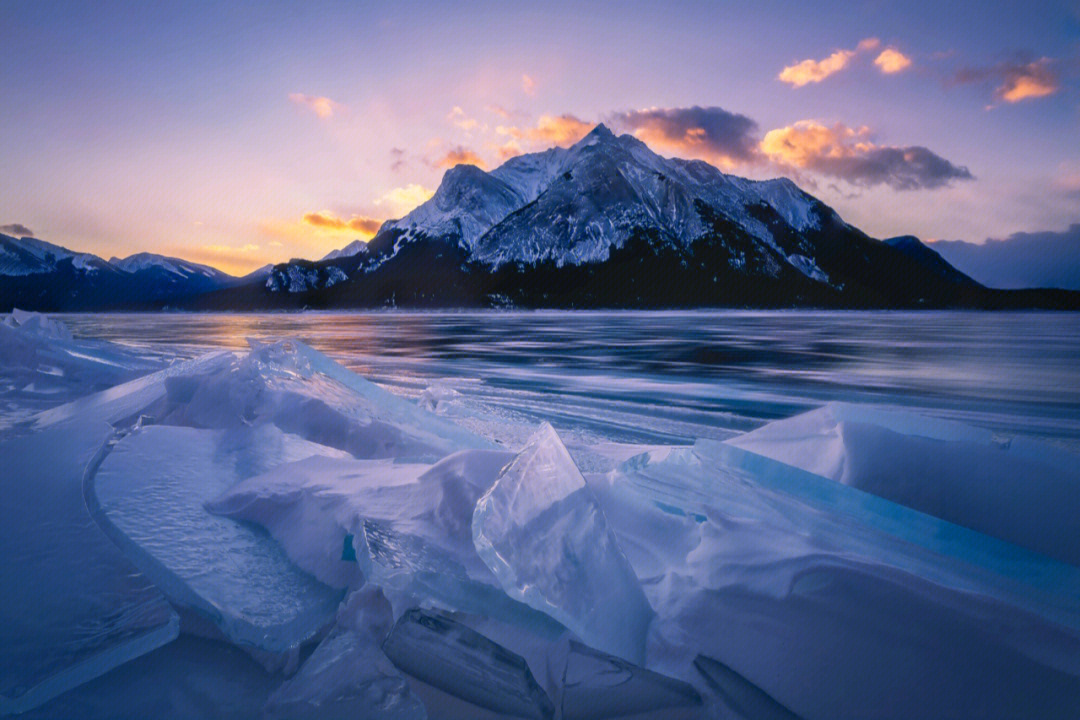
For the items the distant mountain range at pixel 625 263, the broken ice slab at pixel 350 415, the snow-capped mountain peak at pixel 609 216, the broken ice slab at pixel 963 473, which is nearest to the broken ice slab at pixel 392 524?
the broken ice slab at pixel 350 415

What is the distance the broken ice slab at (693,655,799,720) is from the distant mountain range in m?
126

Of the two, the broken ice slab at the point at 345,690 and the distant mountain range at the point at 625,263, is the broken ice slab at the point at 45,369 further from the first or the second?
the distant mountain range at the point at 625,263

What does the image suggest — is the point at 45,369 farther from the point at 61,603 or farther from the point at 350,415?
the point at 61,603

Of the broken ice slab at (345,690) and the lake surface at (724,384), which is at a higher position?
the broken ice slab at (345,690)

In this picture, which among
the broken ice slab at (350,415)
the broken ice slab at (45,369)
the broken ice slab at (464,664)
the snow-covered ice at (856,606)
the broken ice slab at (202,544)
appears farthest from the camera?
the broken ice slab at (45,369)

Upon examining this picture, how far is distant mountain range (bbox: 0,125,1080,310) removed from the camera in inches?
5433

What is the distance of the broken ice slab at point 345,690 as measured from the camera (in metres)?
1.20

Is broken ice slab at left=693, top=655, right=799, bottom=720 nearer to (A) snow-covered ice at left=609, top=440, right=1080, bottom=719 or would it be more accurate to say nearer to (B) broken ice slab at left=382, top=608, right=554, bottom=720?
(A) snow-covered ice at left=609, top=440, right=1080, bottom=719

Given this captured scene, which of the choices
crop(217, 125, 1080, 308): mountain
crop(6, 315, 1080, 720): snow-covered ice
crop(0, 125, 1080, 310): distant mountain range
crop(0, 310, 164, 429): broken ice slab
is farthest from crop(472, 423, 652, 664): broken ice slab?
crop(0, 125, 1080, 310): distant mountain range

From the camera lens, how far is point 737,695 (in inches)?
47.2

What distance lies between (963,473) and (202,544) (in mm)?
2536

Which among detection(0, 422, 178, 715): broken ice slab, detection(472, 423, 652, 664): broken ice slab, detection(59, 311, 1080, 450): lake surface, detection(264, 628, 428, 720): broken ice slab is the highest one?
detection(472, 423, 652, 664): broken ice slab

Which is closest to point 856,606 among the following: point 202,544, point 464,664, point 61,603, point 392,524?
point 464,664

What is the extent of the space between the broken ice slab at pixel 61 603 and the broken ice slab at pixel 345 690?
435 mm
